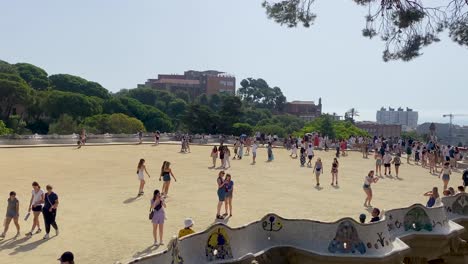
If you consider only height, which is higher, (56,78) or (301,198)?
(56,78)

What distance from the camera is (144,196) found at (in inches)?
747

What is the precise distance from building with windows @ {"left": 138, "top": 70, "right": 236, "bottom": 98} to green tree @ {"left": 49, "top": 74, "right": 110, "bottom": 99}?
61.0 meters

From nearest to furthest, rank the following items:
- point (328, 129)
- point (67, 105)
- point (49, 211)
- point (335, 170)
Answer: point (49, 211), point (335, 170), point (67, 105), point (328, 129)

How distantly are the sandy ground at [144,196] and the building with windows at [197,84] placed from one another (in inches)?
5045

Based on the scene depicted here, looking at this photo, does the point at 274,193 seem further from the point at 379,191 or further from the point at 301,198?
the point at 379,191

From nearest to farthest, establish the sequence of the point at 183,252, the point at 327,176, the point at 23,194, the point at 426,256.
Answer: the point at 183,252, the point at 426,256, the point at 23,194, the point at 327,176

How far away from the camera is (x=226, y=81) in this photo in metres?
168

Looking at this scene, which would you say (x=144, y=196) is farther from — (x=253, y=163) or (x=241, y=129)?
(x=241, y=129)

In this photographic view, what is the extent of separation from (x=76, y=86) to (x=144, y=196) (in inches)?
3304

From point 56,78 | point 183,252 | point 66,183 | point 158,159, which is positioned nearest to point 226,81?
point 56,78

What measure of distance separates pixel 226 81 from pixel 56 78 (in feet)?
249

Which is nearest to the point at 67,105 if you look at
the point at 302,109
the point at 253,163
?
the point at 253,163

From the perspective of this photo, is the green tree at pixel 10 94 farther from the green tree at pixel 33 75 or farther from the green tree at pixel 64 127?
the green tree at pixel 33 75

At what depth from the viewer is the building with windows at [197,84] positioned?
163 metres
